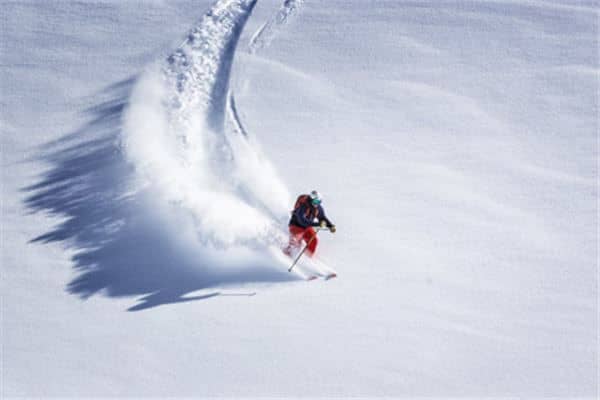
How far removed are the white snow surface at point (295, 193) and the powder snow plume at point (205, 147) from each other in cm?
4

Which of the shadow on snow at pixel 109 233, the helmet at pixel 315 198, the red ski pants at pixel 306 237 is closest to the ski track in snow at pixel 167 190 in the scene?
the shadow on snow at pixel 109 233

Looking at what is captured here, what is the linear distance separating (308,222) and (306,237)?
0.23 meters

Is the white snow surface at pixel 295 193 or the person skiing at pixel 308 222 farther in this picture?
the person skiing at pixel 308 222

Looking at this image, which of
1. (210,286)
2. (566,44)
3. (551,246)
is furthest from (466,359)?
(566,44)

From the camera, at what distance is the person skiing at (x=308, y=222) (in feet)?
37.6

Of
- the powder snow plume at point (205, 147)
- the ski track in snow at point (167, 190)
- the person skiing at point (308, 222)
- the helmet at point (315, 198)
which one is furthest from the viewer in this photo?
the powder snow plume at point (205, 147)

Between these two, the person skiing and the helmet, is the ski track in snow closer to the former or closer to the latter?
the person skiing

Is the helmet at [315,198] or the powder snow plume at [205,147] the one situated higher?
the powder snow plume at [205,147]

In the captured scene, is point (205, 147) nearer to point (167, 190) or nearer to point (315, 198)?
point (167, 190)

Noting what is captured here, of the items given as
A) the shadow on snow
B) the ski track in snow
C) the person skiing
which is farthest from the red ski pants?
the shadow on snow

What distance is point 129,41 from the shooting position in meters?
14.6

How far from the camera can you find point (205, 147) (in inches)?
507

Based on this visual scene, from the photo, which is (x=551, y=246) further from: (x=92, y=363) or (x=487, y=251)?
(x=92, y=363)

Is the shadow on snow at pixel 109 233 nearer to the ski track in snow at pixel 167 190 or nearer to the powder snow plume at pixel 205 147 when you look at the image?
the ski track in snow at pixel 167 190
